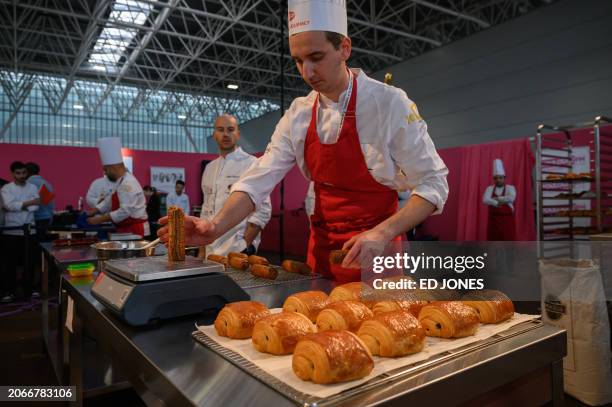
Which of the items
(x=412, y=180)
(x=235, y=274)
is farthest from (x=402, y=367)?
(x=235, y=274)

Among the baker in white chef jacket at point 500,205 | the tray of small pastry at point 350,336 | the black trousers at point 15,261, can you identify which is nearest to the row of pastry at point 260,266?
the tray of small pastry at point 350,336

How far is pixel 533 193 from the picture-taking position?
7258 millimetres

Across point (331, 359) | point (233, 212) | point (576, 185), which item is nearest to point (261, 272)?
point (233, 212)

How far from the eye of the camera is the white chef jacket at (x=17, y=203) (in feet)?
19.5

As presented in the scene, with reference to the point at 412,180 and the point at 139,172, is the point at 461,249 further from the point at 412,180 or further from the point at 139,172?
the point at 139,172

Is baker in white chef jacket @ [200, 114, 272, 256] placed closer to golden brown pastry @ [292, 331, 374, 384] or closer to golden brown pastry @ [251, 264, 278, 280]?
golden brown pastry @ [251, 264, 278, 280]

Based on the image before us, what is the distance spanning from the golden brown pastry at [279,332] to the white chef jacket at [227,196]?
8.16 ft

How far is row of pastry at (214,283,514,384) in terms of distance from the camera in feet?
2.41

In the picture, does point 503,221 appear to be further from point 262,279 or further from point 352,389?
point 352,389

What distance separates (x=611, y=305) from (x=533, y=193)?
184 inches

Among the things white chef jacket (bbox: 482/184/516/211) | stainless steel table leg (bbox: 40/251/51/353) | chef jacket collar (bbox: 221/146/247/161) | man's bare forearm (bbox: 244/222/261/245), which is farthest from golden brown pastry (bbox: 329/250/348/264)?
white chef jacket (bbox: 482/184/516/211)

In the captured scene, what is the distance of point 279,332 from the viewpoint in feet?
2.82

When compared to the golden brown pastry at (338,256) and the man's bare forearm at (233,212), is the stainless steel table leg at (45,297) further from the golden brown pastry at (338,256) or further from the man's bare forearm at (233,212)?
the golden brown pastry at (338,256)

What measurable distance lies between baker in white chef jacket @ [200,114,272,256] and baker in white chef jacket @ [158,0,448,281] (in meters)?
1.55
